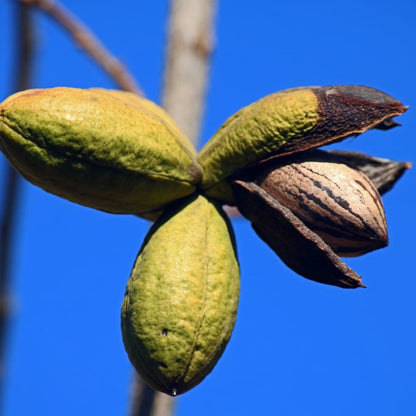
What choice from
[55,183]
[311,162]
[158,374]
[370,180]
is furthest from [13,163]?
[370,180]

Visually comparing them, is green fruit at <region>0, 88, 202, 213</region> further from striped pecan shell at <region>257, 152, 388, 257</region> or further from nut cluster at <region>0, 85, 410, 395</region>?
striped pecan shell at <region>257, 152, 388, 257</region>

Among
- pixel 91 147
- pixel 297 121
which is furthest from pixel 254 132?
pixel 91 147

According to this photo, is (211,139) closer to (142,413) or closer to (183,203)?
(183,203)

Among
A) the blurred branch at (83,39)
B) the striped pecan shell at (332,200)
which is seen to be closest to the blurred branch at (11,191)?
the blurred branch at (83,39)

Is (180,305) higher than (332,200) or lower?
lower

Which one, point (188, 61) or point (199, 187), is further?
point (188, 61)

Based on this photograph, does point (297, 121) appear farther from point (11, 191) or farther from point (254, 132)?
point (11, 191)
